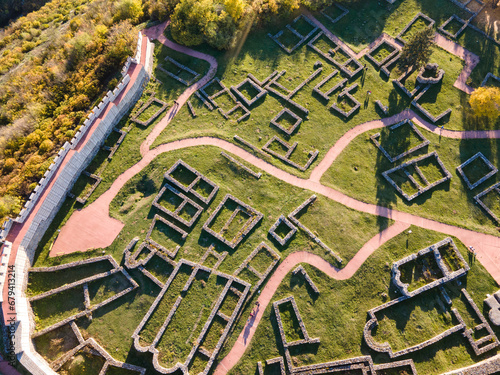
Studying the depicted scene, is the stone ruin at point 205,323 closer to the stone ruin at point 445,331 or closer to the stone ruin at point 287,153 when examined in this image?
the stone ruin at point 445,331

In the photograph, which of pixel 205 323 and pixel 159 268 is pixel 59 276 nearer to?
pixel 159 268

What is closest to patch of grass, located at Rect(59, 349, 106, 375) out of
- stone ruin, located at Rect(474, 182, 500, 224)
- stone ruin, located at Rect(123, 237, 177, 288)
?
stone ruin, located at Rect(123, 237, 177, 288)

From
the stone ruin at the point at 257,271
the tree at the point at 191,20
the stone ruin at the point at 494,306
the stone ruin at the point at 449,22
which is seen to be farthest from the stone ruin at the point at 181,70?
the stone ruin at the point at 494,306

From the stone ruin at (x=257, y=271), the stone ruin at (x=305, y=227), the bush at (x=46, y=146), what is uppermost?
the stone ruin at (x=305, y=227)

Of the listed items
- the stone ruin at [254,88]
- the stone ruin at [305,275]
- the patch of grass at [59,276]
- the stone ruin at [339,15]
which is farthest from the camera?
the stone ruin at [339,15]

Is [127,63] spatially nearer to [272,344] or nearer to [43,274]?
Result: [43,274]
